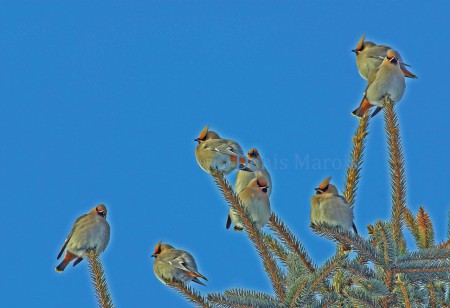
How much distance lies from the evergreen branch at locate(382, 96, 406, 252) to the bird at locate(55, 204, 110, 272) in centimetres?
223

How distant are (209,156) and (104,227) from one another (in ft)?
3.31

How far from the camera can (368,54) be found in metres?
6.33

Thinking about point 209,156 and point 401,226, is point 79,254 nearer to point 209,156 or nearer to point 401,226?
point 209,156

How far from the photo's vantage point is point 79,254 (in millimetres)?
5074

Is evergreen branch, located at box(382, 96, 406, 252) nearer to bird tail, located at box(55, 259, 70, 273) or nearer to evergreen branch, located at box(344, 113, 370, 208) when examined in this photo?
evergreen branch, located at box(344, 113, 370, 208)

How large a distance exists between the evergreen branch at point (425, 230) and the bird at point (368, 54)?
9.99 ft

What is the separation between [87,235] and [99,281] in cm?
191

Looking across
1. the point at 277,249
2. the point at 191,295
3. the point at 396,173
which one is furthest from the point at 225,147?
the point at 191,295

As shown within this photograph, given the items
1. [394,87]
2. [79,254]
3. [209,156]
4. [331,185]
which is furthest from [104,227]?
[394,87]

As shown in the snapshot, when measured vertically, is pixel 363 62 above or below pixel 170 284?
above

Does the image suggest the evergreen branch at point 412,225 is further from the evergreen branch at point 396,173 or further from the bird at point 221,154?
the bird at point 221,154

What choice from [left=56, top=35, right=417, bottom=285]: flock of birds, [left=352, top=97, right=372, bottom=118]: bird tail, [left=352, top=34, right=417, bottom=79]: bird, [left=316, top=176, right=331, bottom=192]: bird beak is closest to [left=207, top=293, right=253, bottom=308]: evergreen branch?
[left=56, top=35, right=417, bottom=285]: flock of birds

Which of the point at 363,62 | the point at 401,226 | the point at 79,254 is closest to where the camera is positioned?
the point at 401,226

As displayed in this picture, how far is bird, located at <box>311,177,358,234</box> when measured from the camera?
3.58 meters
